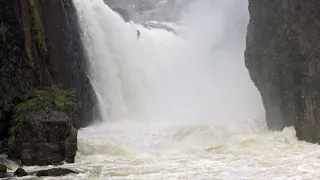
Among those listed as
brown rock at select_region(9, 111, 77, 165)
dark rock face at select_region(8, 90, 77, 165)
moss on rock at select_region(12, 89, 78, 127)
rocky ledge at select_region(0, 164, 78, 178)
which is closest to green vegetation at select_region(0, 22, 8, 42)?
moss on rock at select_region(12, 89, 78, 127)

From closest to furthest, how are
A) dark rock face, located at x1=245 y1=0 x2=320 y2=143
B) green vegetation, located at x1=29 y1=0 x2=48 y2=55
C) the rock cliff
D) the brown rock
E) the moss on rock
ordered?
the brown rock
the rock cliff
the moss on rock
dark rock face, located at x1=245 y1=0 x2=320 y2=143
green vegetation, located at x1=29 y1=0 x2=48 y2=55

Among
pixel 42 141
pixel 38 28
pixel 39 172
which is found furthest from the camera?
pixel 38 28

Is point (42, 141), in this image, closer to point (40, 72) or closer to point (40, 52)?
point (40, 72)

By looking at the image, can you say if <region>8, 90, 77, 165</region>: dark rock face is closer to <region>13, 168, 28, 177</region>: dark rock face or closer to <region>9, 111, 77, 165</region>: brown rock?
<region>9, 111, 77, 165</region>: brown rock

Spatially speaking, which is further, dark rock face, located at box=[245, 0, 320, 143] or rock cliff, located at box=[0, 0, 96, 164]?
dark rock face, located at box=[245, 0, 320, 143]

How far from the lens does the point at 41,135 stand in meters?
18.5

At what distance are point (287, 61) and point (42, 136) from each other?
13.2m

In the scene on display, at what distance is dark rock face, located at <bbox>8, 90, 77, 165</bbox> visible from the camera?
18.2 meters

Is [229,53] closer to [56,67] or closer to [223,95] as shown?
→ [223,95]

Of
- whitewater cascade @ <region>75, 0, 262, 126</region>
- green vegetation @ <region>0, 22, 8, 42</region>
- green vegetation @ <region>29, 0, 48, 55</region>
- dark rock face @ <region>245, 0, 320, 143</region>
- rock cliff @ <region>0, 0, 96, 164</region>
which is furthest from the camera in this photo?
whitewater cascade @ <region>75, 0, 262, 126</region>

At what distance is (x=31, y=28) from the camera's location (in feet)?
81.8

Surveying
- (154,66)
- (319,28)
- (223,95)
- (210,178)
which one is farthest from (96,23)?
(210,178)

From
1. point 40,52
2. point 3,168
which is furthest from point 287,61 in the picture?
point 3,168

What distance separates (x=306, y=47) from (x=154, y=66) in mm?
25276
